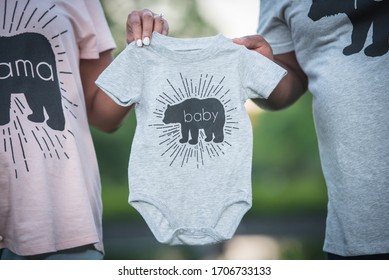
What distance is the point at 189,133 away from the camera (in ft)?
3.90

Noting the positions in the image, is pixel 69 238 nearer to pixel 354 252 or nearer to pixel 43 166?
pixel 43 166

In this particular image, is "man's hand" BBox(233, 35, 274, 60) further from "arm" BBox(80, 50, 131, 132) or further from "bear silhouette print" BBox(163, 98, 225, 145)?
"arm" BBox(80, 50, 131, 132)

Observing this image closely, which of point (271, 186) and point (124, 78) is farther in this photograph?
point (271, 186)

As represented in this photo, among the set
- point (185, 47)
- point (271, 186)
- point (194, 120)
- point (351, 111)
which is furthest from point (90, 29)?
point (271, 186)

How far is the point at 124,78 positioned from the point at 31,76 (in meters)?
0.23

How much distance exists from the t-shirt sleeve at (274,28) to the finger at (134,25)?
37 centimetres

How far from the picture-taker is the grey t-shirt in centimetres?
103

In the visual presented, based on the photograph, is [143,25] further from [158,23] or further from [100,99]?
[100,99]

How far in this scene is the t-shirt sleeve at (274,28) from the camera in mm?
1281

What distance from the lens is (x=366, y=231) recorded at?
3.41 feet

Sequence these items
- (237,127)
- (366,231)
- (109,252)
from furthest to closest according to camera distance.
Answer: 1. (109,252)
2. (237,127)
3. (366,231)

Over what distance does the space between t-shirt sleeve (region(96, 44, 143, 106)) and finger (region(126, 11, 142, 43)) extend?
29mm
